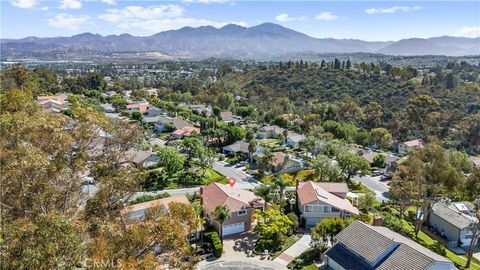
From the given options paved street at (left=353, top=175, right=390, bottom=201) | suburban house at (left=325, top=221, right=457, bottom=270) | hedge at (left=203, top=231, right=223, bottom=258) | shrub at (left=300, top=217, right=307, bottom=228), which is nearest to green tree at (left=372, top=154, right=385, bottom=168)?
paved street at (left=353, top=175, right=390, bottom=201)

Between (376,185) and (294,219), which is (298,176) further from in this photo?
(294,219)

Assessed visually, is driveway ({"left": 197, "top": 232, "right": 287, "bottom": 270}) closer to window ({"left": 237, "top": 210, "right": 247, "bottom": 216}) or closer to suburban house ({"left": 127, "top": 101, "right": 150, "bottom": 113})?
window ({"left": 237, "top": 210, "right": 247, "bottom": 216})

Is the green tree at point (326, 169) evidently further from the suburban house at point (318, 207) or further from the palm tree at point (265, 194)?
the palm tree at point (265, 194)

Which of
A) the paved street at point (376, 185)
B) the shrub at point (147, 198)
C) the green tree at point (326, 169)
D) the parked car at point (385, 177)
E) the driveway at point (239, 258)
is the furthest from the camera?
the parked car at point (385, 177)

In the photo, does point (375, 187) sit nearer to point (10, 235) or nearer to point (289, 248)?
point (289, 248)

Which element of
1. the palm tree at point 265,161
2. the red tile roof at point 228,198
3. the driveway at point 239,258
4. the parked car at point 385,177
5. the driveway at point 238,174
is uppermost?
the red tile roof at point 228,198

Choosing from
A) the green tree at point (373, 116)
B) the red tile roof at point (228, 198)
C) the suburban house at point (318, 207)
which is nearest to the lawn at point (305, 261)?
the suburban house at point (318, 207)
